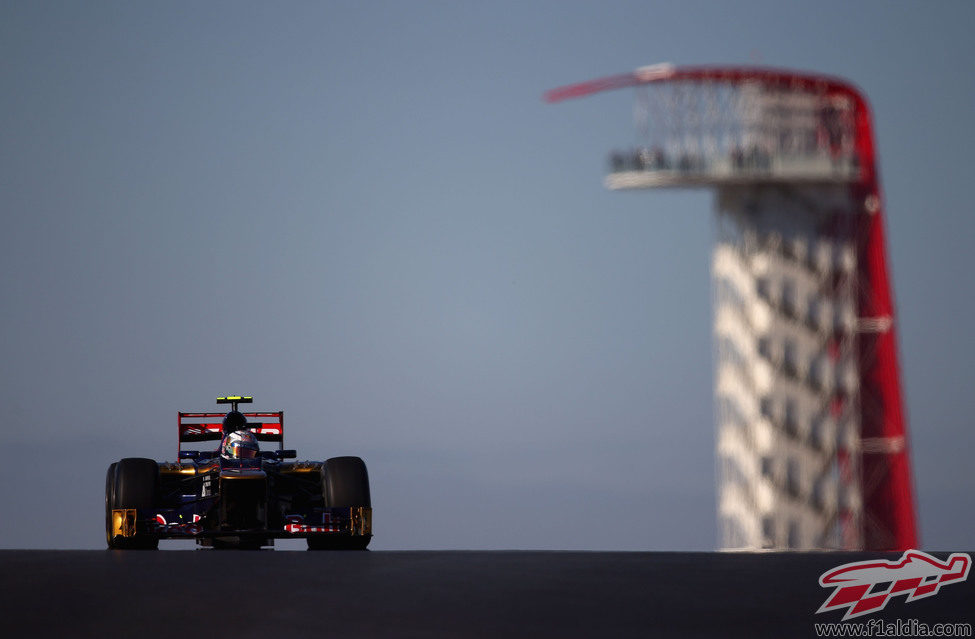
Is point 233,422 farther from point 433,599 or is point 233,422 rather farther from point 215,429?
point 433,599

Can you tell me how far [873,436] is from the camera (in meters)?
71.1

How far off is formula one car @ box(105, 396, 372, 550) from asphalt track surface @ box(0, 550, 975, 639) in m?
→ 6.96

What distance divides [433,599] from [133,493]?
11.2 m

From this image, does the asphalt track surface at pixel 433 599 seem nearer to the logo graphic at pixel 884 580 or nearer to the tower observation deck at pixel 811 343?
the logo graphic at pixel 884 580

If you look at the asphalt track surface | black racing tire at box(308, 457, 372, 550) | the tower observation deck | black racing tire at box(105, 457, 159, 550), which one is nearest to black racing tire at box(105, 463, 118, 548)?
black racing tire at box(105, 457, 159, 550)

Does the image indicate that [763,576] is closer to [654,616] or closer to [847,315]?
[654,616]

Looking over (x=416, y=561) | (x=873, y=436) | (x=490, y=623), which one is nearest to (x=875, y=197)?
(x=873, y=436)

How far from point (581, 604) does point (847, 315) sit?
6266 centimetres

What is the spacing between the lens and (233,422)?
76.7 feet

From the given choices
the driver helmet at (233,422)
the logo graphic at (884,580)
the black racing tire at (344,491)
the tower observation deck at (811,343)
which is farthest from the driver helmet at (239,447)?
the tower observation deck at (811,343)

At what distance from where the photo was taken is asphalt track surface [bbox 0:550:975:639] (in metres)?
8.42

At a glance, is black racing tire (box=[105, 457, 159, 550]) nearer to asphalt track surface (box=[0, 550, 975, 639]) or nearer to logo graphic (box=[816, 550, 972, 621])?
asphalt track surface (box=[0, 550, 975, 639])

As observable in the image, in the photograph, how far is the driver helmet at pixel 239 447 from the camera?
20984 mm

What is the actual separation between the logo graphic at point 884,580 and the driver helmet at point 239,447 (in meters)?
10.8
